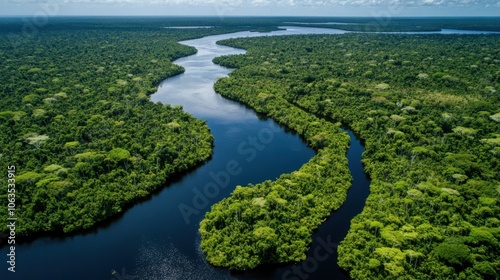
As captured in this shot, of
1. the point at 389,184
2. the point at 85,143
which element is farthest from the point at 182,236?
the point at 85,143

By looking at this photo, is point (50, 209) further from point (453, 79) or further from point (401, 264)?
point (453, 79)

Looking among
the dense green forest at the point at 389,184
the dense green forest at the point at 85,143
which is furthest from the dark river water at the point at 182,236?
the dense green forest at the point at 85,143

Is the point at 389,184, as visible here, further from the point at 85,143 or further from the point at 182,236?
the point at 85,143

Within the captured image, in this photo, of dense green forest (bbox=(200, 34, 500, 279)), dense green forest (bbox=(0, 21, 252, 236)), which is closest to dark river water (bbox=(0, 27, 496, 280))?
dense green forest (bbox=(200, 34, 500, 279))

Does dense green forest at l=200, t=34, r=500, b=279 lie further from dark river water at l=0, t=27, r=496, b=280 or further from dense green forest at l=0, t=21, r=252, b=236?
dense green forest at l=0, t=21, r=252, b=236

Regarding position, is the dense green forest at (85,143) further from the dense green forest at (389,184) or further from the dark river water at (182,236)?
the dense green forest at (389,184)
